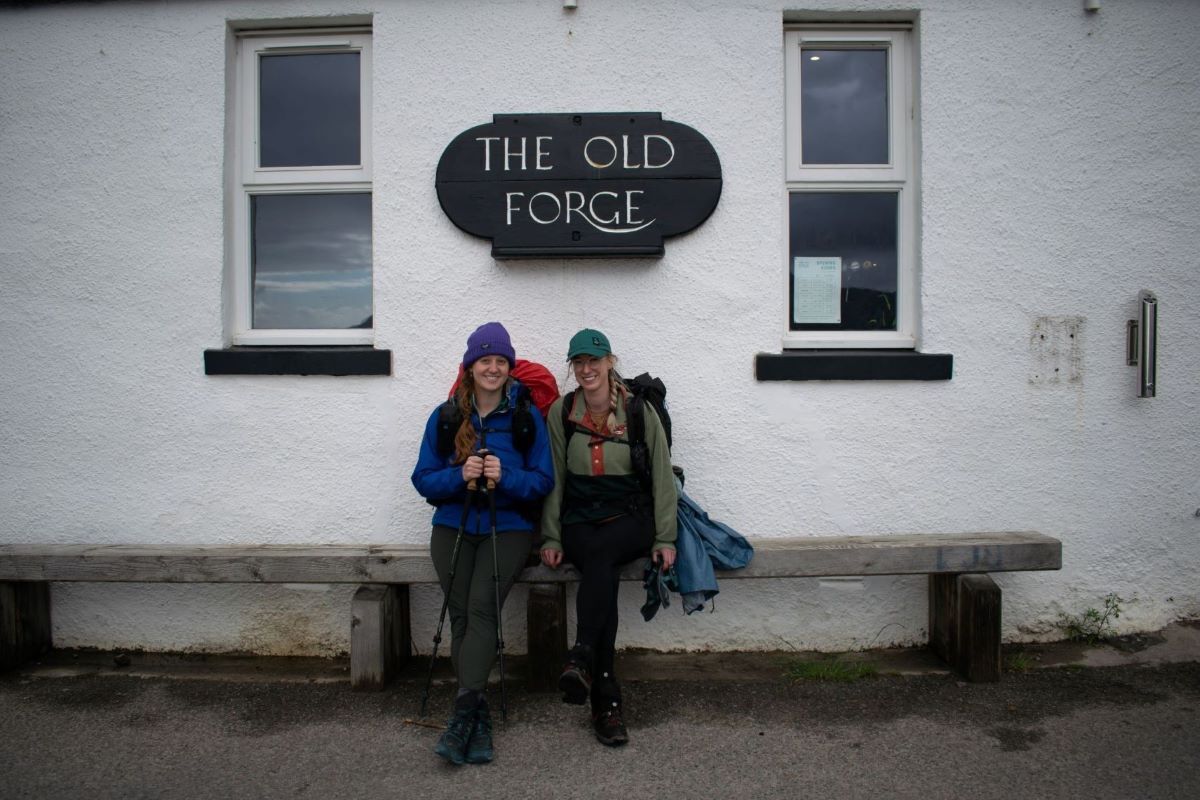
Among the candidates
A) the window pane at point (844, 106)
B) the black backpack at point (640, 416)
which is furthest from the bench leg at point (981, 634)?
the window pane at point (844, 106)

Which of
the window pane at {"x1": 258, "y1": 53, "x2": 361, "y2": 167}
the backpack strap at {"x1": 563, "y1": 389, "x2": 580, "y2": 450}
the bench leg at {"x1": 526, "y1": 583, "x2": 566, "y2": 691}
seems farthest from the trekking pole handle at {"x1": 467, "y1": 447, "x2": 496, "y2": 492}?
the window pane at {"x1": 258, "y1": 53, "x2": 361, "y2": 167}

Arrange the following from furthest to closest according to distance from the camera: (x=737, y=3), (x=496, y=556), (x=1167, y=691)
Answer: (x=737, y=3), (x=1167, y=691), (x=496, y=556)

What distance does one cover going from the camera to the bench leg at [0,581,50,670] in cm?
402

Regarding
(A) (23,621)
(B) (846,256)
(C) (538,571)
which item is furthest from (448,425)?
(A) (23,621)

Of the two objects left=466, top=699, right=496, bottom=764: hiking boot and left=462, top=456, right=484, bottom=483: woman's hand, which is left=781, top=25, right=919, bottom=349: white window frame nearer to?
left=462, top=456, right=484, bottom=483: woman's hand

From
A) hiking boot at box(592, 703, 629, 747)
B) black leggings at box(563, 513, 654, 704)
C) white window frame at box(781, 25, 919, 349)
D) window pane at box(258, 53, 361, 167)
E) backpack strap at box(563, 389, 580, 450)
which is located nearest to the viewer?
hiking boot at box(592, 703, 629, 747)

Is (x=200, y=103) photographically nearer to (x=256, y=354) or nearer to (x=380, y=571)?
(x=256, y=354)

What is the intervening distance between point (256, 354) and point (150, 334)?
24.4 inches

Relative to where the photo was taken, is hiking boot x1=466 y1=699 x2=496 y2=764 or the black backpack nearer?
hiking boot x1=466 y1=699 x2=496 y2=764

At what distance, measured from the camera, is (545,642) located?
3.76 metres

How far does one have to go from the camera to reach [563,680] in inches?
123

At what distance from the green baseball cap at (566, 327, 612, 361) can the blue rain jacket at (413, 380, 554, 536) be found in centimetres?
36

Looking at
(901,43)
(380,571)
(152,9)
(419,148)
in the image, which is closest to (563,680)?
(380,571)

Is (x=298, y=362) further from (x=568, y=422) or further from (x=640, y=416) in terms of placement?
(x=640, y=416)
